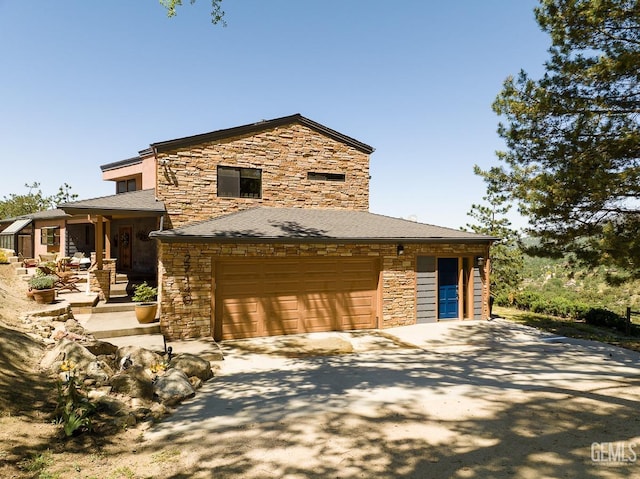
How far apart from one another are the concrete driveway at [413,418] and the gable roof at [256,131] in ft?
28.1

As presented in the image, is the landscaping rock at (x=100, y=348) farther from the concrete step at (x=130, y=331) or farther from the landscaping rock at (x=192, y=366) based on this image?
the landscaping rock at (x=192, y=366)

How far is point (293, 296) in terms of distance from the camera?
11633mm

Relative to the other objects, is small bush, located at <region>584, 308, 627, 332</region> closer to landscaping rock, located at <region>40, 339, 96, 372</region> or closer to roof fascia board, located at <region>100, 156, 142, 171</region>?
landscaping rock, located at <region>40, 339, 96, 372</region>

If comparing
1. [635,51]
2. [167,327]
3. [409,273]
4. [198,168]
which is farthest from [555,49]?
[167,327]

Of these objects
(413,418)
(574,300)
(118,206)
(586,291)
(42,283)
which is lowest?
(586,291)

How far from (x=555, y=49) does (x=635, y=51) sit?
7.91 ft

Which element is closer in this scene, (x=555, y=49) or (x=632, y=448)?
(x=632, y=448)

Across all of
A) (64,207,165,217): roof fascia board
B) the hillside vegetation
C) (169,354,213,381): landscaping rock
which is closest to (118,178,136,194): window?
(64,207,165,217): roof fascia board

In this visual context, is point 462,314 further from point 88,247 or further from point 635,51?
point 88,247

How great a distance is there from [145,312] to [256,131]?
858 centimetres

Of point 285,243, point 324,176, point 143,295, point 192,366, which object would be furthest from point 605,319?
point 143,295

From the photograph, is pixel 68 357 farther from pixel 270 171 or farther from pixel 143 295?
pixel 270 171

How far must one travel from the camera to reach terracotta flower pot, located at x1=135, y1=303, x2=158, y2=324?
9.96m

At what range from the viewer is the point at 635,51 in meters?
9.23
